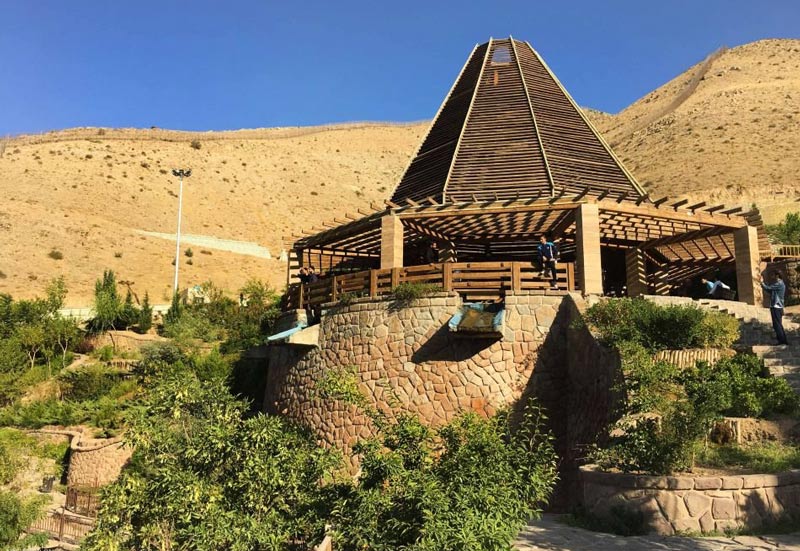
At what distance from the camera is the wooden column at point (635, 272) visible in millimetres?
19672

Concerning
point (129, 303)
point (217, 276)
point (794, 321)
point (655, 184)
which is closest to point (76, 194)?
point (217, 276)

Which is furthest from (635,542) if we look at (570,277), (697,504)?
(570,277)

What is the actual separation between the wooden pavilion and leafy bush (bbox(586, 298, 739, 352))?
8.93ft

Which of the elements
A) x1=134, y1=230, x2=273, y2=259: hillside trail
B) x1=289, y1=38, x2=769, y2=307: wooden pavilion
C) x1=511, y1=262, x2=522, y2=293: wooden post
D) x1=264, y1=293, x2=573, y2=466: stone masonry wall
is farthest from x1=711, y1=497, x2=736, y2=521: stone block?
x1=134, y1=230, x2=273, y2=259: hillside trail

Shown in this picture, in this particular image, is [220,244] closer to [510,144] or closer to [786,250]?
[510,144]

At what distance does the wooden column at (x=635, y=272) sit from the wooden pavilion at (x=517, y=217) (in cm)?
4

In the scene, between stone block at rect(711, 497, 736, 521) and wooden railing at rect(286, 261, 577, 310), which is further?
wooden railing at rect(286, 261, 577, 310)

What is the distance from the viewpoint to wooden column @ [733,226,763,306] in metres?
16.4

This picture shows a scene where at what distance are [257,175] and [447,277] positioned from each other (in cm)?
5980

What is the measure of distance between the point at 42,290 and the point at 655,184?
4495cm

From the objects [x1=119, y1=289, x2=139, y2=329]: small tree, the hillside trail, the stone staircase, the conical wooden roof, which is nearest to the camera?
the stone staircase

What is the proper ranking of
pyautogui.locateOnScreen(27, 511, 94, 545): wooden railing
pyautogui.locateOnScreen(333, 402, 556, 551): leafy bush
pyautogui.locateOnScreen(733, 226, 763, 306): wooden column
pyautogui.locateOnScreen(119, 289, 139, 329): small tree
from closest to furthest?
pyautogui.locateOnScreen(333, 402, 556, 551): leafy bush → pyautogui.locateOnScreen(27, 511, 94, 545): wooden railing → pyautogui.locateOnScreen(733, 226, 763, 306): wooden column → pyautogui.locateOnScreen(119, 289, 139, 329): small tree

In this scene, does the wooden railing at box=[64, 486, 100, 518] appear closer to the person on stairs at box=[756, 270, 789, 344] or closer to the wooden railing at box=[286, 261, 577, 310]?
the wooden railing at box=[286, 261, 577, 310]

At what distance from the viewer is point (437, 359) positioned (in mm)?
13422
